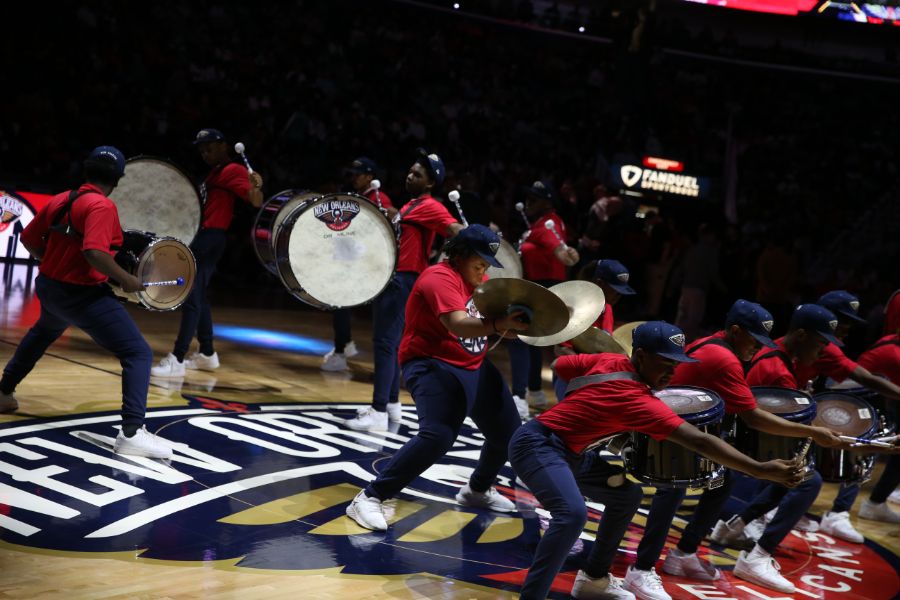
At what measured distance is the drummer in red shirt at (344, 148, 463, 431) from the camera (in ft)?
22.9

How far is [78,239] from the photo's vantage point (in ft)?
18.3

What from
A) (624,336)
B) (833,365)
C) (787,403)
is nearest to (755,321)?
(787,403)

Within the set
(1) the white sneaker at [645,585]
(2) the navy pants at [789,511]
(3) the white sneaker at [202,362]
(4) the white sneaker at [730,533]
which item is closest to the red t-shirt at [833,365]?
(2) the navy pants at [789,511]

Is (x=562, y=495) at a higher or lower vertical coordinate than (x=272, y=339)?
higher

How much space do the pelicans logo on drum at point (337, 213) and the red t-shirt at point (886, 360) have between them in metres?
3.74

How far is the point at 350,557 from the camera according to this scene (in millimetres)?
4723

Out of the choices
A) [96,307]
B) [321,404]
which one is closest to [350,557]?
[96,307]

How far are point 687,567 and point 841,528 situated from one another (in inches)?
68.7

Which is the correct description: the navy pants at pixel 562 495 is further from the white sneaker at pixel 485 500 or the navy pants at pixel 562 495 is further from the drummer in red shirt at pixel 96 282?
the drummer in red shirt at pixel 96 282

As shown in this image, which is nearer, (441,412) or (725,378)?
(725,378)

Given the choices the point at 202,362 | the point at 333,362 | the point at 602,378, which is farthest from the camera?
the point at 333,362

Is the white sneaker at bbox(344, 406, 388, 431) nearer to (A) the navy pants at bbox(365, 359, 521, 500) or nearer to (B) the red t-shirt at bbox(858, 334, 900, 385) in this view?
(A) the navy pants at bbox(365, 359, 521, 500)

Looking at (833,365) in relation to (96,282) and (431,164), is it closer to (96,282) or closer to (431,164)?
(431,164)

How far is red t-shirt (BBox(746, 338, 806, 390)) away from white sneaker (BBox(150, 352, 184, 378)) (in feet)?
14.8
